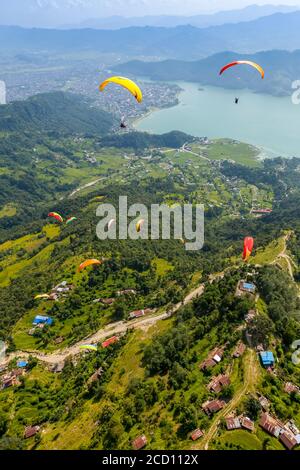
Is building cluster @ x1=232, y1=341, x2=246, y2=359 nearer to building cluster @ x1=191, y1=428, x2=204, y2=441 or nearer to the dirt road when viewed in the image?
building cluster @ x1=191, y1=428, x2=204, y2=441

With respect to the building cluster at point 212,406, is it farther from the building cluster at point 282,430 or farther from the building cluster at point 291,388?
the building cluster at point 291,388

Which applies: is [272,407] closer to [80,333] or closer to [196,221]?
[80,333]

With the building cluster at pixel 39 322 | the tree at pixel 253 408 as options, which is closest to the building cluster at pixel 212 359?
the tree at pixel 253 408

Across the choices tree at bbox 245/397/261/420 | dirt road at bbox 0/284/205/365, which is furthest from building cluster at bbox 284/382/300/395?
dirt road at bbox 0/284/205/365

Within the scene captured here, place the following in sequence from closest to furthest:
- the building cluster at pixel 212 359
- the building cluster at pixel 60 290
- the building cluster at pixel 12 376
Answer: the building cluster at pixel 212 359 → the building cluster at pixel 12 376 → the building cluster at pixel 60 290

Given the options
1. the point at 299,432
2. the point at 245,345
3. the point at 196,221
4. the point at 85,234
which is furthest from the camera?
the point at 196,221

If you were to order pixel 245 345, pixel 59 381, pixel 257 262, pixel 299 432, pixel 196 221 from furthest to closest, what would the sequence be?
1. pixel 196 221
2. pixel 257 262
3. pixel 59 381
4. pixel 245 345
5. pixel 299 432

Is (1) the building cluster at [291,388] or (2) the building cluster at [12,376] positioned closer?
(1) the building cluster at [291,388]
